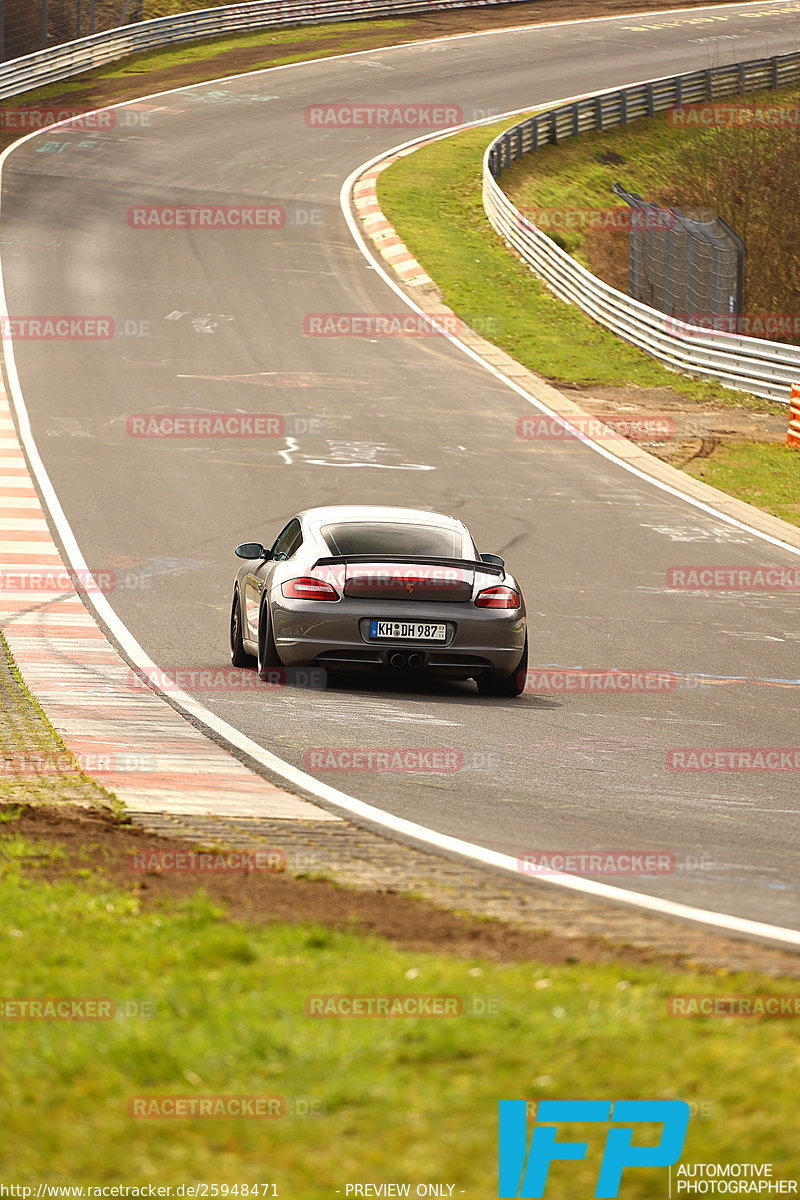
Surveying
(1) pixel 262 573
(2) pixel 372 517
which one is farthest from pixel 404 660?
(1) pixel 262 573

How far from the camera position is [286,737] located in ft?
32.7

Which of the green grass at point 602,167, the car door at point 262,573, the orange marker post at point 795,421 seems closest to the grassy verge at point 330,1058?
the car door at point 262,573

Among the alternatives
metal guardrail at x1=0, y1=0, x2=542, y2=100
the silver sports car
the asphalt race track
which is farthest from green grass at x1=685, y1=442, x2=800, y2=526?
metal guardrail at x1=0, y1=0, x2=542, y2=100

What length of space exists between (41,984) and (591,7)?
7938 centimetres

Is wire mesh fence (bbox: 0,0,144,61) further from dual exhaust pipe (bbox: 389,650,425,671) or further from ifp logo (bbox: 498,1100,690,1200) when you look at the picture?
ifp logo (bbox: 498,1100,690,1200)

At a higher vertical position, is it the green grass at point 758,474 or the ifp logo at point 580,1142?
the ifp logo at point 580,1142

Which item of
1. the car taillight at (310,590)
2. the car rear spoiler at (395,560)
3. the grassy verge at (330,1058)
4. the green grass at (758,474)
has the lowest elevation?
the green grass at (758,474)

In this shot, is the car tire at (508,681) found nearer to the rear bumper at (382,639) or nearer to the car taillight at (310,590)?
the rear bumper at (382,639)

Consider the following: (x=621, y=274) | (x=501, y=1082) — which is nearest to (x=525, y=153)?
(x=621, y=274)

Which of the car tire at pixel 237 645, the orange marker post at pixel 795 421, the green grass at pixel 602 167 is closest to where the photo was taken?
the car tire at pixel 237 645

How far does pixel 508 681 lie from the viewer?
41.0 feet

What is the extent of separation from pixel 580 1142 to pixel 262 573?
9.83m

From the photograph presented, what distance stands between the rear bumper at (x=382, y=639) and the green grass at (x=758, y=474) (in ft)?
39.8

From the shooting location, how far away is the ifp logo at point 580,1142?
3.43 meters
